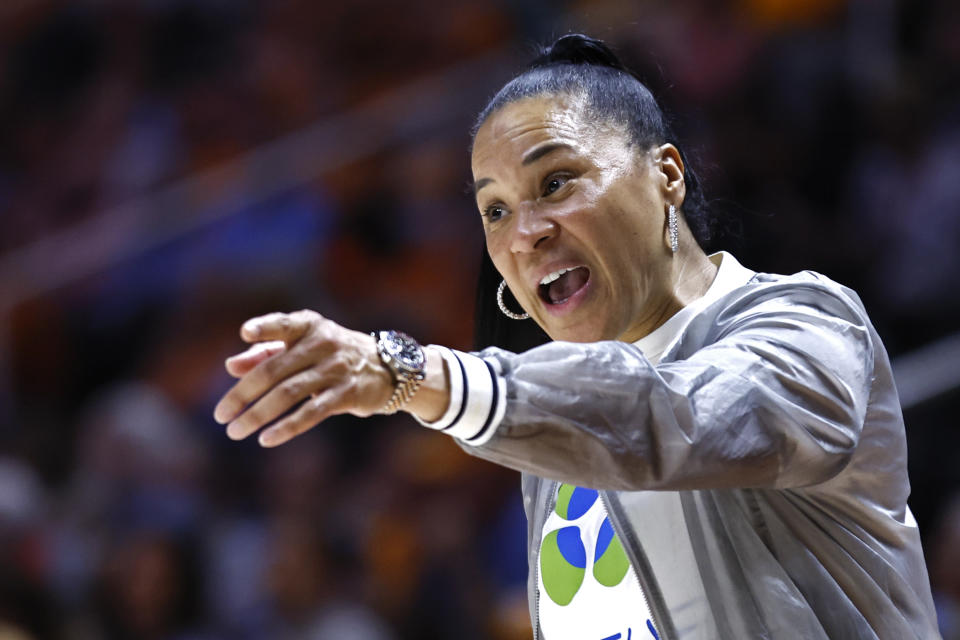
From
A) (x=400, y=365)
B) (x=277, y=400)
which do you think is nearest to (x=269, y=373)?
(x=277, y=400)

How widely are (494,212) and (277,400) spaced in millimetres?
831

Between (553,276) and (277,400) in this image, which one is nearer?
(277,400)

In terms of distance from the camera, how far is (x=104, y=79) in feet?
17.9

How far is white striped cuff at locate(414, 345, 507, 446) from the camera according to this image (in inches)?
52.2

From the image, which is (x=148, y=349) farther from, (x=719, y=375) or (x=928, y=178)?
(x=719, y=375)

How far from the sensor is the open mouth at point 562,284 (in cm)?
195

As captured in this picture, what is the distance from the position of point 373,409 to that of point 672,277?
0.79 m

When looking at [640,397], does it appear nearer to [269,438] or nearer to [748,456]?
[748,456]

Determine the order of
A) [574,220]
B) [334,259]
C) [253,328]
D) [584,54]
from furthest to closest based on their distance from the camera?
[334,259] → [584,54] → [574,220] → [253,328]

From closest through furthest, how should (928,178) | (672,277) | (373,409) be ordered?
(373,409)
(672,277)
(928,178)

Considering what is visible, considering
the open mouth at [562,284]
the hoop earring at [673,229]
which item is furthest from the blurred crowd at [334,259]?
the open mouth at [562,284]

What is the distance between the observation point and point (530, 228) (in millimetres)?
1917

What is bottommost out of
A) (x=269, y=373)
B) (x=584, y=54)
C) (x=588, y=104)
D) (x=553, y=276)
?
(x=269, y=373)

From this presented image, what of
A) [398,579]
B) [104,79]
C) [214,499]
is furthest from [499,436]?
[104,79]
